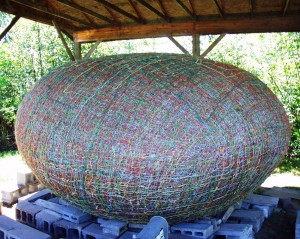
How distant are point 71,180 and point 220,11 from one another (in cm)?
412

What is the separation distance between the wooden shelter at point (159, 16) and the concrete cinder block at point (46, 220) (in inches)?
124

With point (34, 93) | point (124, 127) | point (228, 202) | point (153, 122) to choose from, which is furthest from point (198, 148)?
point (34, 93)

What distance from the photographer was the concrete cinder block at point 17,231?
3.24 m

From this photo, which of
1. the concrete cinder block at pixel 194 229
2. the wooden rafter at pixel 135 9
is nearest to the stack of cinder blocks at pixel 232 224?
the concrete cinder block at pixel 194 229

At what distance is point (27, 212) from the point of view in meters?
3.94

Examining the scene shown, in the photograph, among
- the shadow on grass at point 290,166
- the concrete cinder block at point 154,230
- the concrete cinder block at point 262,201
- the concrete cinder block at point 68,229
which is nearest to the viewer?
the concrete cinder block at point 154,230

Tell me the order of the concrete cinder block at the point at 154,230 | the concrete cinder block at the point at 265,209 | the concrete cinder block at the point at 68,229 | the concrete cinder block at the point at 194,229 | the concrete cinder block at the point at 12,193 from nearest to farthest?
the concrete cinder block at the point at 154,230 < the concrete cinder block at the point at 194,229 < the concrete cinder block at the point at 68,229 < the concrete cinder block at the point at 265,209 < the concrete cinder block at the point at 12,193

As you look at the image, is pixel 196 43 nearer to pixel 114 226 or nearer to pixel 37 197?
pixel 37 197

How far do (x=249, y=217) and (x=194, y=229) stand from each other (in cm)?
82

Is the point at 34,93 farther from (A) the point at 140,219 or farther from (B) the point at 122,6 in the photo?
(B) the point at 122,6

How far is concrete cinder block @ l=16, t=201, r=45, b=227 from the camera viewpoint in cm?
390

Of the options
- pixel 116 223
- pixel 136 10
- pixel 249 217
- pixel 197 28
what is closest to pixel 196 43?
pixel 197 28

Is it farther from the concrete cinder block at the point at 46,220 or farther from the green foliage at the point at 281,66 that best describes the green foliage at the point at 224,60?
the concrete cinder block at the point at 46,220

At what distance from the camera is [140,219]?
3191 mm
